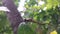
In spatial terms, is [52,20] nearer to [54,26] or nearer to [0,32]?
[54,26]

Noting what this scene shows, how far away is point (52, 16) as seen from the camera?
1.16 m

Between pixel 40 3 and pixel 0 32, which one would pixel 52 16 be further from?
pixel 0 32

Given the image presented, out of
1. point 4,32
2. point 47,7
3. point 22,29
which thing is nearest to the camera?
point 47,7

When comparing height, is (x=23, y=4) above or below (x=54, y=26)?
above

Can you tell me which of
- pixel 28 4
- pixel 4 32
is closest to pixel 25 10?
pixel 28 4

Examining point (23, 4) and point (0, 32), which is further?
point (0, 32)

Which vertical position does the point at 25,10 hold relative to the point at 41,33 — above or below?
above

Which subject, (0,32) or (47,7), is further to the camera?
(0,32)

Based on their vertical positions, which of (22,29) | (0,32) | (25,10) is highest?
(25,10)

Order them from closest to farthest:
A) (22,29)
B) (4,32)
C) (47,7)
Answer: (47,7)
(22,29)
(4,32)

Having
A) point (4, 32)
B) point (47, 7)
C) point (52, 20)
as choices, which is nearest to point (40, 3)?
point (47, 7)

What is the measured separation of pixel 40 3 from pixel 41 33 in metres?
0.24

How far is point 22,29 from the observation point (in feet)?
3.80

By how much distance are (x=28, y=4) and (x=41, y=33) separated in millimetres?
255
